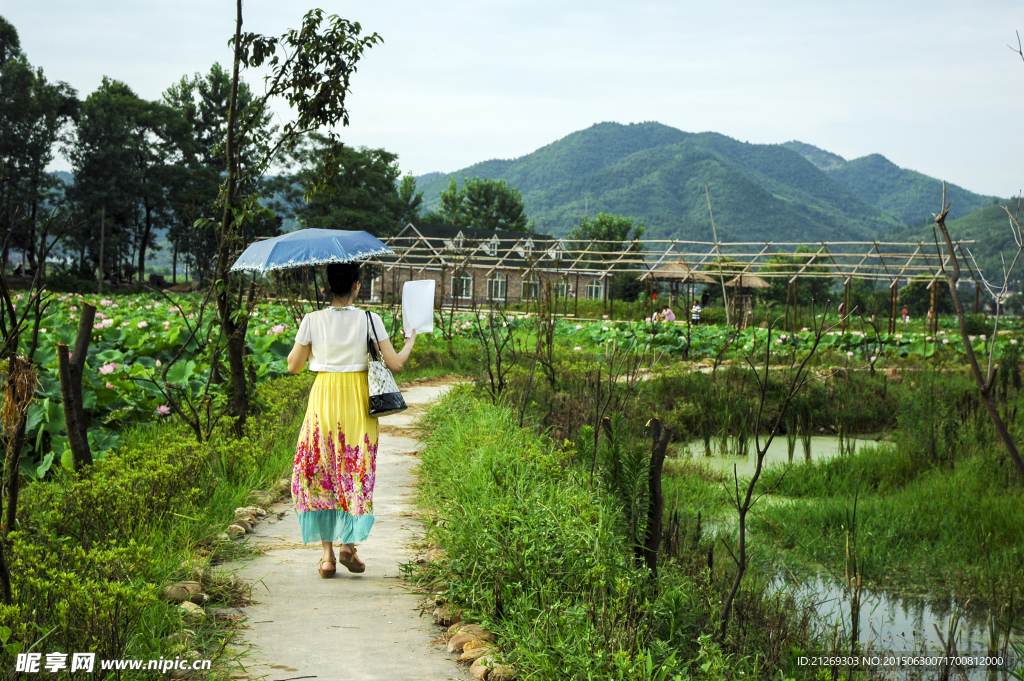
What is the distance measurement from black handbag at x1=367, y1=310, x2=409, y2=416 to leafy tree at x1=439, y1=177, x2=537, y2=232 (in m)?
61.1

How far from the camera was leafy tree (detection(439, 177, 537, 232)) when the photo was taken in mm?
64875

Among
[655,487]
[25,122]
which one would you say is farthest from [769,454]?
[25,122]

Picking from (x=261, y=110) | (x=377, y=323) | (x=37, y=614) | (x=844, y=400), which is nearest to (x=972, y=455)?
(x=844, y=400)

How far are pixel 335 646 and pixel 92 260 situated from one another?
40.9 m

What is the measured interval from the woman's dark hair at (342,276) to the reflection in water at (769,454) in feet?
13.1

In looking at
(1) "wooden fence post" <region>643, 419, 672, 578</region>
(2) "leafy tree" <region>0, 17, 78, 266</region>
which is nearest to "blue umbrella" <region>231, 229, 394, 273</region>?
(1) "wooden fence post" <region>643, 419, 672, 578</region>

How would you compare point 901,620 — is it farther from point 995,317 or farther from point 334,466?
point 334,466

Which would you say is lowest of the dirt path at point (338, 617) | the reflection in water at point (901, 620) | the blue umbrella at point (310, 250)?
the reflection in water at point (901, 620)

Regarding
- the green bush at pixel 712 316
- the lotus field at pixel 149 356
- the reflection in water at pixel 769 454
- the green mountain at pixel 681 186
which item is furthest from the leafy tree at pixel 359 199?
the green mountain at pixel 681 186

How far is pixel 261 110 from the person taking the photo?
19.8 feet

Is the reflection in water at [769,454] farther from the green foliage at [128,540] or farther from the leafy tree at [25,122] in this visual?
the leafy tree at [25,122]

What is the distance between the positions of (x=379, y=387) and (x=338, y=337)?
1.00 ft

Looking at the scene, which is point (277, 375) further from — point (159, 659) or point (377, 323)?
point (159, 659)

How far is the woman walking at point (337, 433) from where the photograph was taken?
380 cm
